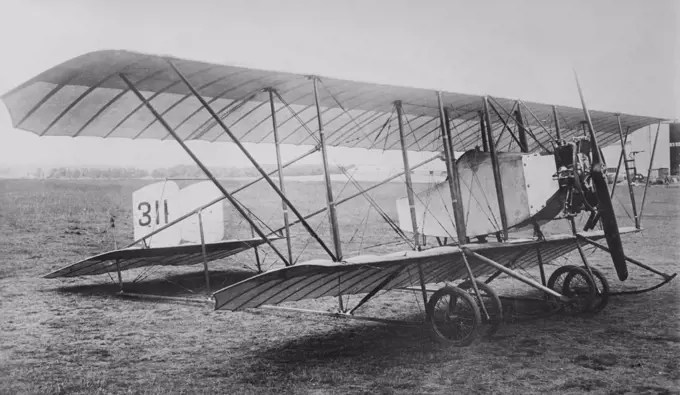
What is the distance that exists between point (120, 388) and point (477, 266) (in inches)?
201

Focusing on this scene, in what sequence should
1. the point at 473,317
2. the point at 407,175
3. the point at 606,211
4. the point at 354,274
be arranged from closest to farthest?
the point at 473,317, the point at 354,274, the point at 407,175, the point at 606,211

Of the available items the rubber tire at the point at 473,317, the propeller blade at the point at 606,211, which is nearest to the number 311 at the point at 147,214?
the rubber tire at the point at 473,317

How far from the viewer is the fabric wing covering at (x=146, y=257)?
993 cm

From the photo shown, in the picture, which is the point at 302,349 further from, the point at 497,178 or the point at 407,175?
the point at 497,178

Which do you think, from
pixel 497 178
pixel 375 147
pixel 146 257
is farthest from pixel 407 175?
pixel 146 257

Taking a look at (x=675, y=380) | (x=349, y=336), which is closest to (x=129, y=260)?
(x=349, y=336)

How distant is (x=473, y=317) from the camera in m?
5.72

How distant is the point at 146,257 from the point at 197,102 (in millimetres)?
4842

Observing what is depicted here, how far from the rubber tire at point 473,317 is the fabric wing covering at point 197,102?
2.10 m

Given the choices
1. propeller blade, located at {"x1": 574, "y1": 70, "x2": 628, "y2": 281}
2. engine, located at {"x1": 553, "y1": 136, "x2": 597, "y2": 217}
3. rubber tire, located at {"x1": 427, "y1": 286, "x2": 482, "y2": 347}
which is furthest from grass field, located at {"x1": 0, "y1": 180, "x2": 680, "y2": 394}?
engine, located at {"x1": 553, "y1": 136, "x2": 597, "y2": 217}

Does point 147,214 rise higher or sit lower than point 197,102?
lower

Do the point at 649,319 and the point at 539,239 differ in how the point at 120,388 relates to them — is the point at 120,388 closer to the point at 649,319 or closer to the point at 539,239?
the point at 539,239

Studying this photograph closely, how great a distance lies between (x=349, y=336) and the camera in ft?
22.0

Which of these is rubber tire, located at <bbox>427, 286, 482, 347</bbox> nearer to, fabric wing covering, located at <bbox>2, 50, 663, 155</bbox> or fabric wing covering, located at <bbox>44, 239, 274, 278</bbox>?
fabric wing covering, located at <bbox>2, 50, 663, 155</bbox>
